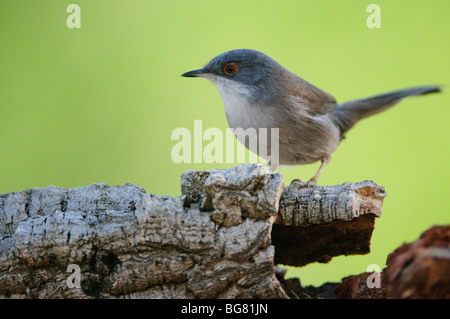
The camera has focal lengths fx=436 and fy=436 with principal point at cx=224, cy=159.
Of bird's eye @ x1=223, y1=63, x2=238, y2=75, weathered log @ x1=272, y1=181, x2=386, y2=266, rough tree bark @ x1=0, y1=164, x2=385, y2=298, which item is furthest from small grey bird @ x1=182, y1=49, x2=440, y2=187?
rough tree bark @ x1=0, y1=164, x2=385, y2=298

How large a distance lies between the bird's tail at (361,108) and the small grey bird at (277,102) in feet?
0.29

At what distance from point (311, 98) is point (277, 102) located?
25.5 inches

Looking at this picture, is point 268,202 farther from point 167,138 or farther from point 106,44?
point 106,44

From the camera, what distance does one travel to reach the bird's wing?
5020 mm

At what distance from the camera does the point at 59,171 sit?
21.0 feet

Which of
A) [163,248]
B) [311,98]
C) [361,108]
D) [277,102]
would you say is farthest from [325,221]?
[361,108]

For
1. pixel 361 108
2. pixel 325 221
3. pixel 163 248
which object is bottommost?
pixel 163 248

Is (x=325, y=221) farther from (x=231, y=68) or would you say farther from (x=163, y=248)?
(x=231, y=68)

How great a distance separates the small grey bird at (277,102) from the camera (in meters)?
4.71

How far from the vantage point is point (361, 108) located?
223 inches

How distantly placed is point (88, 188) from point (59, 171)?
3603 millimetres

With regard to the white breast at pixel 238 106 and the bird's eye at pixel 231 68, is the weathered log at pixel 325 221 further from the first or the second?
the bird's eye at pixel 231 68
